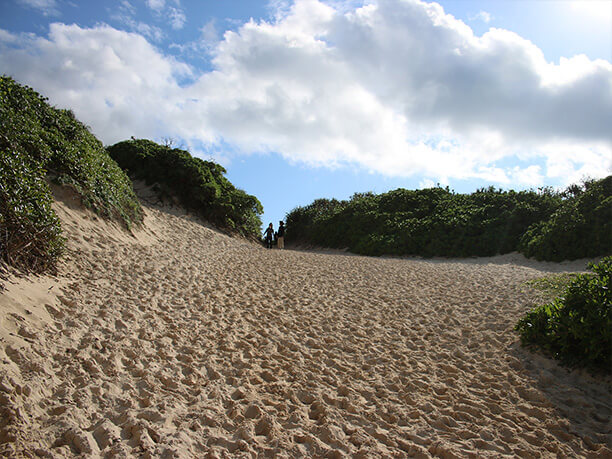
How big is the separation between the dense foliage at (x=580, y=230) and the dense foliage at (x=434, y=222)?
202 cm

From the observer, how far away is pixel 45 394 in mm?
3521

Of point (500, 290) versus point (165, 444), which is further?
point (500, 290)

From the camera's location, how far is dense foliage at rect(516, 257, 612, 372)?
4652mm

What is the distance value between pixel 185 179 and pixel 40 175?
12240 mm

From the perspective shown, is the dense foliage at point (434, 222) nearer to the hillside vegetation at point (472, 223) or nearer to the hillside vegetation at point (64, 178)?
the hillside vegetation at point (472, 223)

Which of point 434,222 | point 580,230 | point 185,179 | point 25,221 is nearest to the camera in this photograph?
point 25,221

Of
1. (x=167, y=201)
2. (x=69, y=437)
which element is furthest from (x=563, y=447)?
(x=167, y=201)

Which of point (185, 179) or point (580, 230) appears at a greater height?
point (185, 179)

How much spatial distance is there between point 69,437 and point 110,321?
2.42 meters

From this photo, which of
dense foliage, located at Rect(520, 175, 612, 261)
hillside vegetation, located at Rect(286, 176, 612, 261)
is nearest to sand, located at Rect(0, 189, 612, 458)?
dense foliage, located at Rect(520, 175, 612, 261)

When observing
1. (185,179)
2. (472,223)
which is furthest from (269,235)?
(472,223)

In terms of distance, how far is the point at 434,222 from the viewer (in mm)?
18078

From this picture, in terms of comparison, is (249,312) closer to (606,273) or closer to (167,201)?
(606,273)

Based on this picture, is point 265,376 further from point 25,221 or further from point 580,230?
point 580,230
